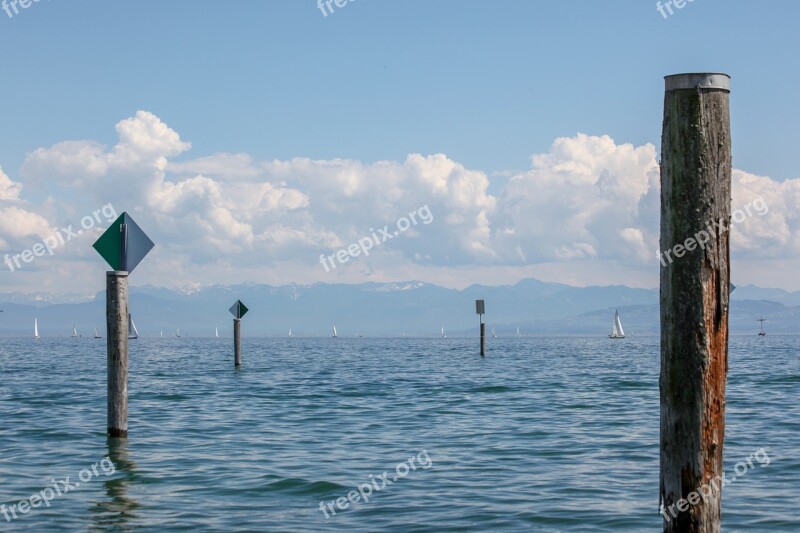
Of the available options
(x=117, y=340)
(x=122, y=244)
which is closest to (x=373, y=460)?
(x=117, y=340)

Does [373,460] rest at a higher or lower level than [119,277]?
lower

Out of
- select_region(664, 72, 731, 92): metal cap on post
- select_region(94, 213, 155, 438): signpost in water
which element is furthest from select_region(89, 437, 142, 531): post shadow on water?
select_region(664, 72, 731, 92): metal cap on post

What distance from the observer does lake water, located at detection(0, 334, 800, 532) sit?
1066cm

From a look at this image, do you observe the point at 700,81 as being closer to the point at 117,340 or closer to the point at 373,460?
the point at 373,460

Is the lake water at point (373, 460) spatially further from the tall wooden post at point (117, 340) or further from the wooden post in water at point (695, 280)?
the wooden post in water at point (695, 280)

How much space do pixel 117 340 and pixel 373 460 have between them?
4100mm

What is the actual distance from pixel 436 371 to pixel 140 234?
27.5m

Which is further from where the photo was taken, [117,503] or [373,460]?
[373,460]

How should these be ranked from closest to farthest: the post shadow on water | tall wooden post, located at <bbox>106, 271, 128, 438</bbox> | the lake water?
the post shadow on water
the lake water
tall wooden post, located at <bbox>106, 271, 128, 438</bbox>

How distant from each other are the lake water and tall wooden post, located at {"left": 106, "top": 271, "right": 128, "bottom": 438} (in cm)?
66

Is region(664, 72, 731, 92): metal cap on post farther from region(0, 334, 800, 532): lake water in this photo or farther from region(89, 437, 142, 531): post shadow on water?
region(89, 437, 142, 531): post shadow on water

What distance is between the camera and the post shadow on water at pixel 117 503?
10367 mm

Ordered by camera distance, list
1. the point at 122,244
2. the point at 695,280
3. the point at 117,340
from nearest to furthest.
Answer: the point at 695,280 < the point at 122,244 < the point at 117,340

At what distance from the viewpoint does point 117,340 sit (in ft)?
47.4
